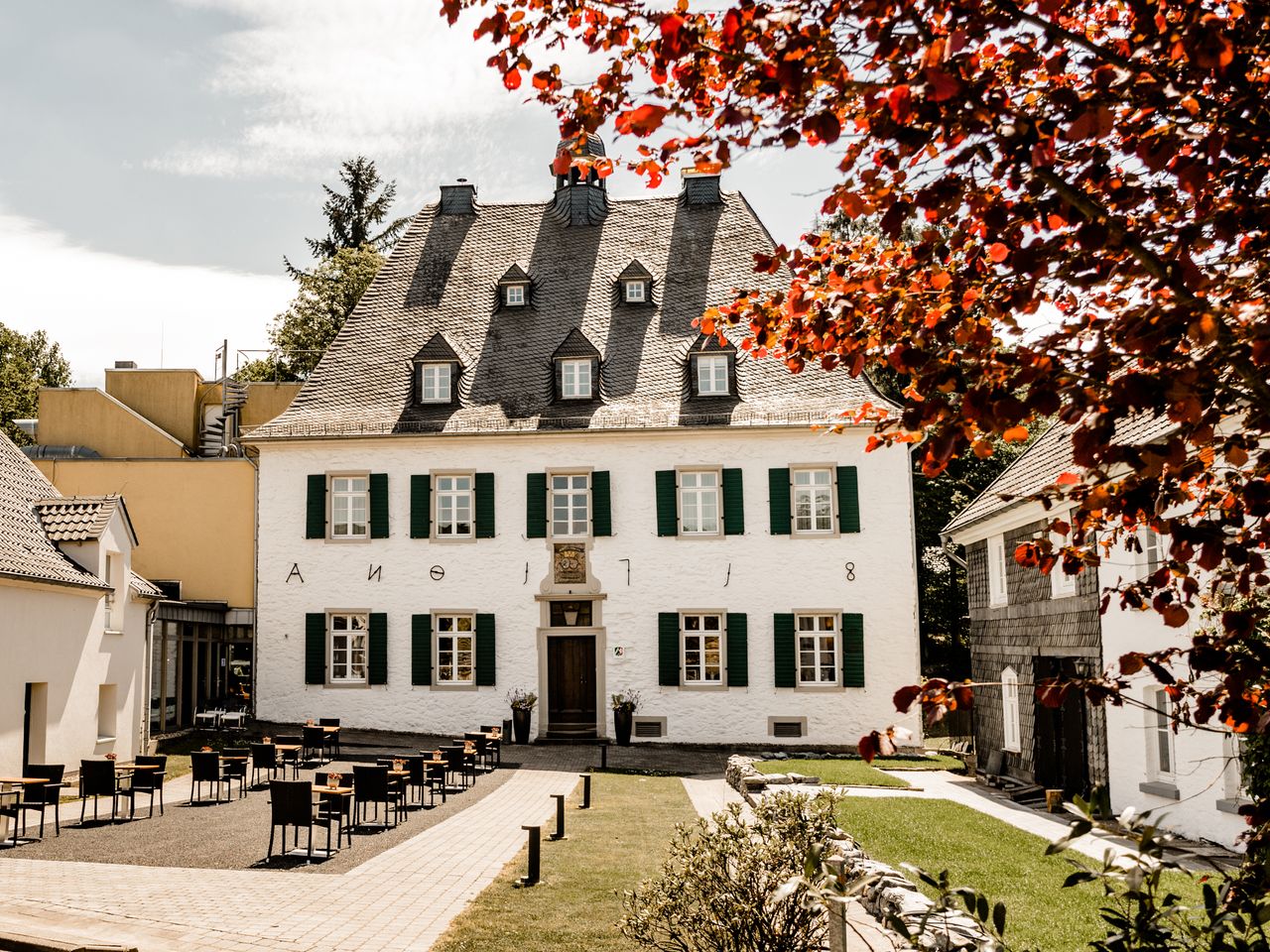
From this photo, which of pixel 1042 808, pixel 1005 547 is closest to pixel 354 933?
pixel 1042 808

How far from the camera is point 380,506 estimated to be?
27.7 metres

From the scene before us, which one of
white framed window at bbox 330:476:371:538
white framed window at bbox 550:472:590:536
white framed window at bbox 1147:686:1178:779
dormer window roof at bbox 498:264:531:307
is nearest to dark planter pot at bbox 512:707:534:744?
white framed window at bbox 550:472:590:536

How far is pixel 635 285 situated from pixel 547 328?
8.30ft

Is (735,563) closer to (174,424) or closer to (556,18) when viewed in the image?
(174,424)

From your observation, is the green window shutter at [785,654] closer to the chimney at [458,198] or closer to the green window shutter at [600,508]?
the green window shutter at [600,508]

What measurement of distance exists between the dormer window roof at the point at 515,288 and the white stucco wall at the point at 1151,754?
58.7 ft

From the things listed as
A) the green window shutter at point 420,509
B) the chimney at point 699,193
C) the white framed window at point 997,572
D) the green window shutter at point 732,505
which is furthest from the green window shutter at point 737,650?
the chimney at point 699,193

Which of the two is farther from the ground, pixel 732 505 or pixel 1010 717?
pixel 732 505

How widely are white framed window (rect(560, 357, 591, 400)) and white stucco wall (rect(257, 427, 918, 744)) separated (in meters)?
1.44

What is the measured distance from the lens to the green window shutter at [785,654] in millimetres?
26469

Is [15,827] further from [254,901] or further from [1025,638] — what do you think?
[1025,638]

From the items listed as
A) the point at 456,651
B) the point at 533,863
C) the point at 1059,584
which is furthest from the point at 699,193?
the point at 533,863

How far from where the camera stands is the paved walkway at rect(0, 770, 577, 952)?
8.96 metres

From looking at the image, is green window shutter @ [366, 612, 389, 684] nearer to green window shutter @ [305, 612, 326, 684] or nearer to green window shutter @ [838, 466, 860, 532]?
green window shutter @ [305, 612, 326, 684]
